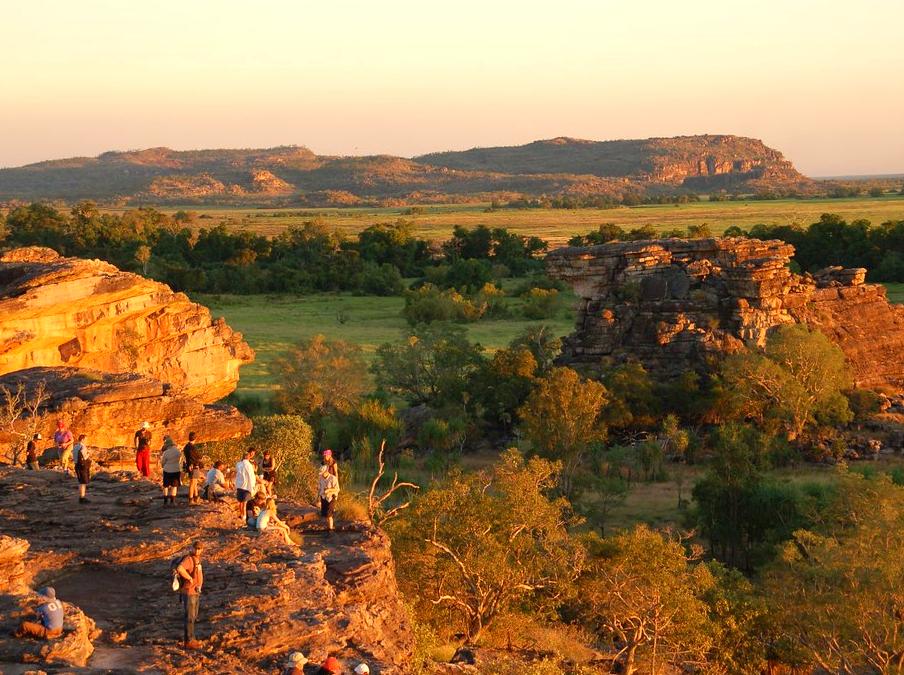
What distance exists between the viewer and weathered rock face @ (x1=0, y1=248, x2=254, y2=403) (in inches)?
1100

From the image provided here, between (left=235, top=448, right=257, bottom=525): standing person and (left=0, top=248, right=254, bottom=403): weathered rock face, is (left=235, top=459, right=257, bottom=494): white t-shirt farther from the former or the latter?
(left=0, top=248, right=254, bottom=403): weathered rock face

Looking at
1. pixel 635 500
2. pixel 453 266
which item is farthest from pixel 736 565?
pixel 453 266

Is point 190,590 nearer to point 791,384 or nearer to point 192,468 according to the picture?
point 192,468

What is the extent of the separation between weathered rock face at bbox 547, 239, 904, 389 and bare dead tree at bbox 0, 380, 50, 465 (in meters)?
23.9

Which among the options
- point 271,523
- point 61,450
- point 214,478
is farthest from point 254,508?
point 61,450

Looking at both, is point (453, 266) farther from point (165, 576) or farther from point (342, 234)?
point (165, 576)

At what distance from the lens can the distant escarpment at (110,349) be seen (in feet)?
78.8

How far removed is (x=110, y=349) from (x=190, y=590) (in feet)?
62.3

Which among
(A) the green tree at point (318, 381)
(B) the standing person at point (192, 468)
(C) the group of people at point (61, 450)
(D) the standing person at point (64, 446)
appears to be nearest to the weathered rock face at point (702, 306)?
(A) the green tree at point (318, 381)

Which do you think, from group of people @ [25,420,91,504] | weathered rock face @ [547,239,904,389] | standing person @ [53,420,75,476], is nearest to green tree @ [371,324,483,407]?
weathered rock face @ [547,239,904,389]

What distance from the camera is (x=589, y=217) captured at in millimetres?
146875

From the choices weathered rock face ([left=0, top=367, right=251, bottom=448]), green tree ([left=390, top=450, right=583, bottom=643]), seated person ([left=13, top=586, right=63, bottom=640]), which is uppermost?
seated person ([left=13, top=586, right=63, bottom=640])

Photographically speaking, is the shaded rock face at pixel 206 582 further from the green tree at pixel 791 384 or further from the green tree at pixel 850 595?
the green tree at pixel 791 384

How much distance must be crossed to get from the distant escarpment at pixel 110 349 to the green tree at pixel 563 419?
9.46m
